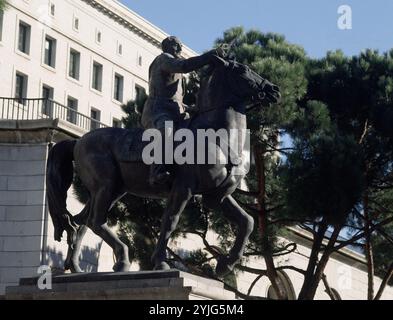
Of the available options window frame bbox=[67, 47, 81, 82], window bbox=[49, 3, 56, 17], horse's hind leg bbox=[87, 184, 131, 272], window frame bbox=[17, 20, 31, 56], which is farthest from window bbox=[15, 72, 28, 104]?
horse's hind leg bbox=[87, 184, 131, 272]

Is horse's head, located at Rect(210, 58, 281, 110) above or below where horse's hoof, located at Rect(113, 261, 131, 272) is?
above

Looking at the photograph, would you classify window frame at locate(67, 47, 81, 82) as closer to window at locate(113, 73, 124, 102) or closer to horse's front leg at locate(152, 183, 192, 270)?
window at locate(113, 73, 124, 102)

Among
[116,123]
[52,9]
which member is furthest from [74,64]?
[52,9]

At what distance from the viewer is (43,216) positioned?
1261 inches

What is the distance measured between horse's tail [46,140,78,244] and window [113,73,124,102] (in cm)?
4307

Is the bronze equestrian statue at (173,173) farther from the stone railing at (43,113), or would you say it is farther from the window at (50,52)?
the window at (50,52)

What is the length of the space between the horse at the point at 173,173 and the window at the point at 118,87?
43389 millimetres

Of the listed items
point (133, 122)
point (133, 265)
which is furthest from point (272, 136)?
point (133, 265)

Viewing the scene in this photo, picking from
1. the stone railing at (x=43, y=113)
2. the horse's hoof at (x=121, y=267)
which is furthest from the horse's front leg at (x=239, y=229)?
the stone railing at (x=43, y=113)

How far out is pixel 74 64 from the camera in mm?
55188

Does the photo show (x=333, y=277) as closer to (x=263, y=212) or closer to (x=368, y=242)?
(x=368, y=242)

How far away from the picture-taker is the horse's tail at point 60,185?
50.0 feet

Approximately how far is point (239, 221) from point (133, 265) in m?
19.3

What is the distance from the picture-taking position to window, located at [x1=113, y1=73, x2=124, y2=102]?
58750 millimetres
